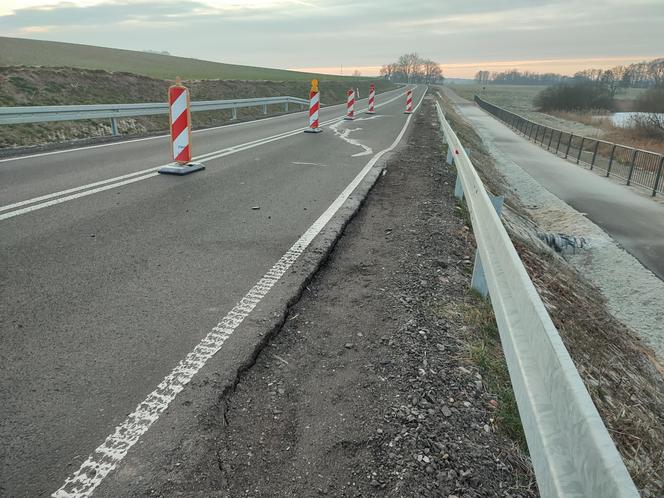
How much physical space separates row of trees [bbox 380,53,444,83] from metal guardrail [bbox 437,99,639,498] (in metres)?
183

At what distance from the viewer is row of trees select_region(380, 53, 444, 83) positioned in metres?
176

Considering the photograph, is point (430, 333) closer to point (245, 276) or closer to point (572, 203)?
point (245, 276)

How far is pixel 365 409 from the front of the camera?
2578mm

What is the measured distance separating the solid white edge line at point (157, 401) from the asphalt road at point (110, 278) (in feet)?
0.17

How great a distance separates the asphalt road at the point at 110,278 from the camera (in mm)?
2400

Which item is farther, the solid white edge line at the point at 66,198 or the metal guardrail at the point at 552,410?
the solid white edge line at the point at 66,198

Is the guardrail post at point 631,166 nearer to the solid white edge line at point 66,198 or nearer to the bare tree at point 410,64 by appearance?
the solid white edge line at point 66,198

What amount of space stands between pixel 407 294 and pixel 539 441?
93.9 inches

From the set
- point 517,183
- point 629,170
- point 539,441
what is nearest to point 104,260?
point 539,441

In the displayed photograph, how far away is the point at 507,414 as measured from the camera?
8.27ft

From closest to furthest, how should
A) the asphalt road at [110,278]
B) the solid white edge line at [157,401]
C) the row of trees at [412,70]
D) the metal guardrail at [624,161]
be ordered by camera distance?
1. the solid white edge line at [157,401]
2. the asphalt road at [110,278]
3. the metal guardrail at [624,161]
4. the row of trees at [412,70]

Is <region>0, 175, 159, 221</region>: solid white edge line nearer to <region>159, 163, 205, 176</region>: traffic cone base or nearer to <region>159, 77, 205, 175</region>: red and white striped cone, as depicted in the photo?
<region>159, 163, 205, 176</region>: traffic cone base

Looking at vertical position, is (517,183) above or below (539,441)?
below

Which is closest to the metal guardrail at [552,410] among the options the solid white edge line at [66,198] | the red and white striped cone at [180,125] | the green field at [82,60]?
the solid white edge line at [66,198]
